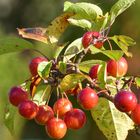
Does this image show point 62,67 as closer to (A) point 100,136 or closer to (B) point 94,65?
(B) point 94,65

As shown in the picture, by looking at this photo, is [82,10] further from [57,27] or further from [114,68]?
[114,68]

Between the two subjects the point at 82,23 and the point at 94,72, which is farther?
the point at 82,23

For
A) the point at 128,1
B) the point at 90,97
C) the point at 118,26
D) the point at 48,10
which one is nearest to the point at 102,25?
the point at 128,1

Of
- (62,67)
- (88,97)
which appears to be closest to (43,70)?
(62,67)

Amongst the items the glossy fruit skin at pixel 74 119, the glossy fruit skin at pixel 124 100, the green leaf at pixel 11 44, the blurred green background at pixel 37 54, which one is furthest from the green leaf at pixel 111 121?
the blurred green background at pixel 37 54

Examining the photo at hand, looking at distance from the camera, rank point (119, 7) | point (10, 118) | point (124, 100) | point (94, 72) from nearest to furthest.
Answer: point (124, 100) < point (94, 72) < point (119, 7) < point (10, 118)

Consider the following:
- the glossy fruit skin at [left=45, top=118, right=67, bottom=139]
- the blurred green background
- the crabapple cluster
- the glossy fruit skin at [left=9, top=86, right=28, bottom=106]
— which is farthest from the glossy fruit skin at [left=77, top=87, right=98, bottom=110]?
the blurred green background

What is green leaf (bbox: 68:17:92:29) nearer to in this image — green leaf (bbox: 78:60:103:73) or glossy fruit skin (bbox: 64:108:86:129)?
green leaf (bbox: 78:60:103:73)
